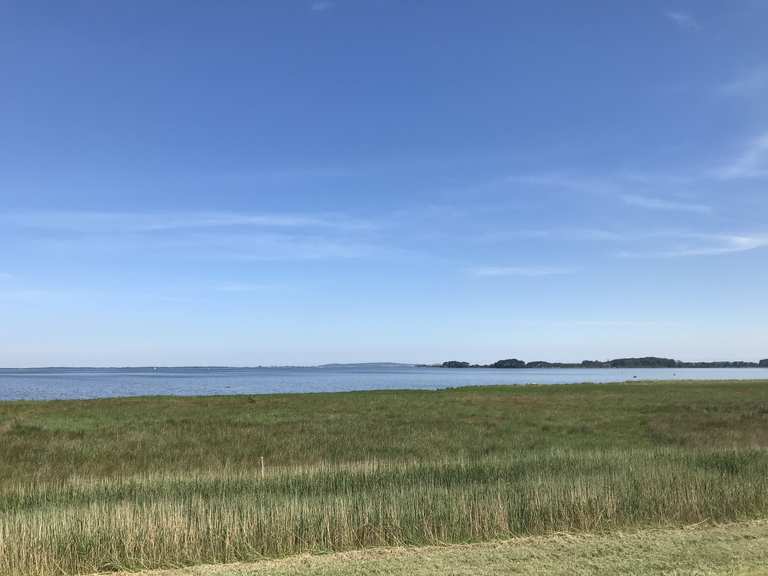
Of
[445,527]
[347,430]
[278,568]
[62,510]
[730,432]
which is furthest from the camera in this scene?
[347,430]

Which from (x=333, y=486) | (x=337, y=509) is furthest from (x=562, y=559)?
(x=333, y=486)

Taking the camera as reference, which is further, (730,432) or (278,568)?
(730,432)

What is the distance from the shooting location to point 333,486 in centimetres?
1477

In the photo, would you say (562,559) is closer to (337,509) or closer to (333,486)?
(337,509)

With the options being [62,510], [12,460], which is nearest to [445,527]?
[62,510]

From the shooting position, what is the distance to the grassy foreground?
8.50 metres

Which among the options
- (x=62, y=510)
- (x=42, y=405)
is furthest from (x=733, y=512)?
(x=42, y=405)

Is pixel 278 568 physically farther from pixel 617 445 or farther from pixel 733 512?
pixel 617 445

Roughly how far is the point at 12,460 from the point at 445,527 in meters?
17.2

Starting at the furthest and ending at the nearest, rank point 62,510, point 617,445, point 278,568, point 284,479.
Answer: point 617,445 → point 284,479 → point 62,510 → point 278,568

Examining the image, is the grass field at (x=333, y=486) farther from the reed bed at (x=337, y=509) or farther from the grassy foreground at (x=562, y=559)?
the grassy foreground at (x=562, y=559)

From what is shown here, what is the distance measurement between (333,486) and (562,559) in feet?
22.7

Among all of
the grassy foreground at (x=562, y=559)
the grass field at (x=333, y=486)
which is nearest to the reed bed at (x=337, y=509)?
the grass field at (x=333, y=486)

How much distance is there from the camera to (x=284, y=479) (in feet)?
51.3
